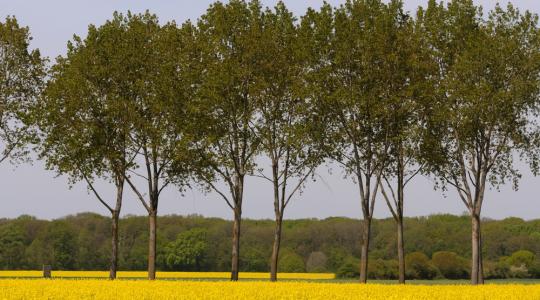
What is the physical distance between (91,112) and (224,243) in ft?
177

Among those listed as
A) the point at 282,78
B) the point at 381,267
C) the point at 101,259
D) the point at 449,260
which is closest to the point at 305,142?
the point at 282,78

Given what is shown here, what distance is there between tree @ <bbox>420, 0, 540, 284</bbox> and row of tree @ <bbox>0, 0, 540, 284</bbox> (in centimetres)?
10

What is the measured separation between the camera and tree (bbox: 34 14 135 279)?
57.6 meters

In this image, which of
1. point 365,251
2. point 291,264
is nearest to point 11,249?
point 291,264

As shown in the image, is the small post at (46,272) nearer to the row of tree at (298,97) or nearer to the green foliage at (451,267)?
the row of tree at (298,97)

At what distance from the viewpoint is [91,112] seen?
58.5m

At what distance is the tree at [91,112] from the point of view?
57562 millimetres

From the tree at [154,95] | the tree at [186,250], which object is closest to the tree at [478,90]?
the tree at [154,95]

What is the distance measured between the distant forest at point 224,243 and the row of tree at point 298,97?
127ft

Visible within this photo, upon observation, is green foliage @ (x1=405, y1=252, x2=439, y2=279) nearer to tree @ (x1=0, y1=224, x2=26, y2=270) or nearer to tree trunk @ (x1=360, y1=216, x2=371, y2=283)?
tree trunk @ (x1=360, y1=216, x2=371, y2=283)

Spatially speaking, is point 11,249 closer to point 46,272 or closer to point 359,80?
point 46,272

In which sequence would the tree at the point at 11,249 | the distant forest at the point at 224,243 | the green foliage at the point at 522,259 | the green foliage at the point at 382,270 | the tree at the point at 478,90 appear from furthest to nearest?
1. the tree at the point at 11,249
2. the distant forest at the point at 224,243
3. the green foliage at the point at 522,259
4. the green foliage at the point at 382,270
5. the tree at the point at 478,90

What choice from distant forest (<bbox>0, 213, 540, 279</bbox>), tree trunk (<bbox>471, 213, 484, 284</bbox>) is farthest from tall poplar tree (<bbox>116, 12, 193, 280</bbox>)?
distant forest (<bbox>0, 213, 540, 279</bbox>)

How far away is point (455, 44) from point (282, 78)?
474 inches
